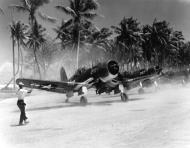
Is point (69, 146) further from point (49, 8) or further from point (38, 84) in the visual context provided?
point (38, 84)

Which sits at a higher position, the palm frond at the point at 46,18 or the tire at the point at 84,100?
the palm frond at the point at 46,18

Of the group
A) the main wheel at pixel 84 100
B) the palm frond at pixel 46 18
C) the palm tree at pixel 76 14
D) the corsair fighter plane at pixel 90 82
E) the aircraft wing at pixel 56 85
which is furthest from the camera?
the main wheel at pixel 84 100

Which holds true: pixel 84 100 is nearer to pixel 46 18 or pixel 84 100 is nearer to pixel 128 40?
pixel 128 40

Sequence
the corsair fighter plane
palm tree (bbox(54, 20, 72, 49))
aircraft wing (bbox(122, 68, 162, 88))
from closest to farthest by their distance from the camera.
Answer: palm tree (bbox(54, 20, 72, 49)) → the corsair fighter plane → aircraft wing (bbox(122, 68, 162, 88))

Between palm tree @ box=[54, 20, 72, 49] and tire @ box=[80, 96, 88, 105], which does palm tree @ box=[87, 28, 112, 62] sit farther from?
tire @ box=[80, 96, 88, 105]

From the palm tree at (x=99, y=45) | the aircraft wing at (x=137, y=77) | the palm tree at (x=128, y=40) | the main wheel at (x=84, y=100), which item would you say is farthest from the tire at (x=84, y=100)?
the palm tree at (x=128, y=40)

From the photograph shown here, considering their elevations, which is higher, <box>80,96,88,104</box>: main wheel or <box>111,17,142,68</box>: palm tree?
<box>111,17,142,68</box>: palm tree

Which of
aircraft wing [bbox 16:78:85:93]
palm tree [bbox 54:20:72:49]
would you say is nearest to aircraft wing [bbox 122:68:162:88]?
aircraft wing [bbox 16:78:85:93]

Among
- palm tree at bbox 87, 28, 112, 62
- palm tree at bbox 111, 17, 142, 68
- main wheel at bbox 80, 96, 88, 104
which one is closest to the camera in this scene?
palm tree at bbox 111, 17, 142, 68

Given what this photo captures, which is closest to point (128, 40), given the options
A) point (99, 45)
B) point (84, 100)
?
point (84, 100)

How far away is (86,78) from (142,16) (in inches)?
778

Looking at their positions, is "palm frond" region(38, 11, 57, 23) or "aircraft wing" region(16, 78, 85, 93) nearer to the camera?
"palm frond" region(38, 11, 57, 23)

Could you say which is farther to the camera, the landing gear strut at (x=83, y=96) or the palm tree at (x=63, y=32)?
the landing gear strut at (x=83, y=96)

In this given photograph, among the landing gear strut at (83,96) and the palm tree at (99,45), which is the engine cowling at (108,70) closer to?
the palm tree at (99,45)
